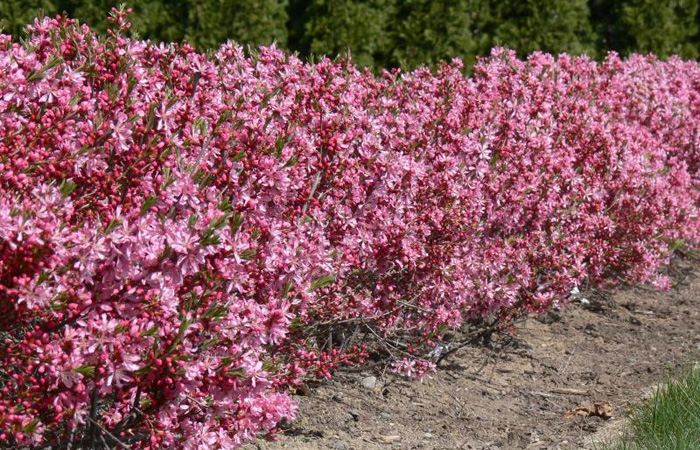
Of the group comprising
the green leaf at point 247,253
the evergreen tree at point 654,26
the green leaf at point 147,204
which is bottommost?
the green leaf at point 247,253

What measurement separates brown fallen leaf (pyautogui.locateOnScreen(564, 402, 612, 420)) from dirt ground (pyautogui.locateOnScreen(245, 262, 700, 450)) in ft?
0.10

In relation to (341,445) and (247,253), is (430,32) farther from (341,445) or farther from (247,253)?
(247,253)

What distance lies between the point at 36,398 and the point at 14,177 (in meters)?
0.65

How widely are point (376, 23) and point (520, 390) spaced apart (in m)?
5.65

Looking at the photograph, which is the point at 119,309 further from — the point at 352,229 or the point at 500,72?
the point at 500,72

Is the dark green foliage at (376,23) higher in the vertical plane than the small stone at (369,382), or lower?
higher

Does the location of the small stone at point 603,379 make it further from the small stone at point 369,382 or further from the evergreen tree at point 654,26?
the evergreen tree at point 654,26

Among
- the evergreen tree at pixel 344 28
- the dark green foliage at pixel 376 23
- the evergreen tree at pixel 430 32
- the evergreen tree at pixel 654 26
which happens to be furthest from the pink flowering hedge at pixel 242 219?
the evergreen tree at pixel 654 26

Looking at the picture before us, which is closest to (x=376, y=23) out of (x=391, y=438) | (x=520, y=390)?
(x=520, y=390)

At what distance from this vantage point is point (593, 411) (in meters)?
5.00

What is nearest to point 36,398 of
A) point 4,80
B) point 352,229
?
point 4,80

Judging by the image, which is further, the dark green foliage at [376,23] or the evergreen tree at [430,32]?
the evergreen tree at [430,32]

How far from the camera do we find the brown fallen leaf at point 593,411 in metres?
4.96

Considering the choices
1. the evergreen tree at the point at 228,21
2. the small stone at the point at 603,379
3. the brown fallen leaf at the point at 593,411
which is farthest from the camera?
the evergreen tree at the point at 228,21
